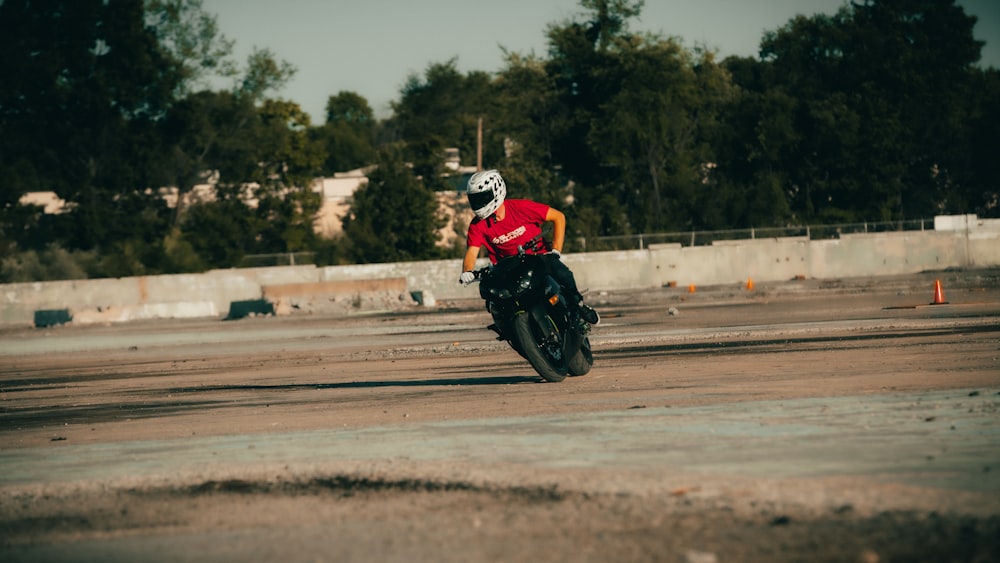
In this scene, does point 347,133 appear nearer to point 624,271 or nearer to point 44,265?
point 44,265

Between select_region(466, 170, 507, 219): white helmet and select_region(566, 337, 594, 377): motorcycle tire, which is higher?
select_region(466, 170, 507, 219): white helmet

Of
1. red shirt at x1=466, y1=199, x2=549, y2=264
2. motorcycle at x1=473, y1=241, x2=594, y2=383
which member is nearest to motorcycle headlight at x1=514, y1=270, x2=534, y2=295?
motorcycle at x1=473, y1=241, x2=594, y2=383

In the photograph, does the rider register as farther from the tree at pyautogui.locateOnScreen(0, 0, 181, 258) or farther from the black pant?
the tree at pyautogui.locateOnScreen(0, 0, 181, 258)

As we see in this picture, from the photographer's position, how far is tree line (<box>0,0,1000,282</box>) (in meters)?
60.3

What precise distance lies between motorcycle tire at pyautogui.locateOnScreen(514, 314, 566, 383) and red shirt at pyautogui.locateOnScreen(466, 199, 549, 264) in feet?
2.76

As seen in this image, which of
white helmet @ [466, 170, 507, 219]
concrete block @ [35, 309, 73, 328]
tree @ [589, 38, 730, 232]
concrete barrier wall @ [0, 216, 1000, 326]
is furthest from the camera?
tree @ [589, 38, 730, 232]

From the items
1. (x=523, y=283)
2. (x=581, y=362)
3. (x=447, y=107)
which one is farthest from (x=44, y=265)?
(x=447, y=107)

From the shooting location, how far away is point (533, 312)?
11.9 m

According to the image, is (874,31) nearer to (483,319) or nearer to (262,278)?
(262,278)

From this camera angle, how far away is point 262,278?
46188mm

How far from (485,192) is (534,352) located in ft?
5.12

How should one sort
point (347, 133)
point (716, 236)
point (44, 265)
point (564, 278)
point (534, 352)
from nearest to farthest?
point (534, 352) → point (564, 278) → point (44, 265) → point (716, 236) → point (347, 133)

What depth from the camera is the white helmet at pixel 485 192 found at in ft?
Result: 39.5

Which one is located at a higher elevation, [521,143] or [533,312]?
[521,143]
